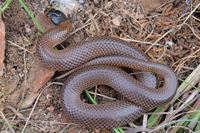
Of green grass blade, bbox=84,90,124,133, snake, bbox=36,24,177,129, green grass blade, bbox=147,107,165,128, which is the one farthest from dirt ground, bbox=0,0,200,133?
green grass blade, bbox=84,90,124,133

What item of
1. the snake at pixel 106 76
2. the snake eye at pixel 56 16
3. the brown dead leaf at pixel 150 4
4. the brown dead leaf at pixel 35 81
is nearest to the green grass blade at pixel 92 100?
the snake at pixel 106 76

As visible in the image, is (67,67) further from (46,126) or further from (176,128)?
(176,128)

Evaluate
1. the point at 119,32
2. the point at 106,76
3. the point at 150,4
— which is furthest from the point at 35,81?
the point at 150,4

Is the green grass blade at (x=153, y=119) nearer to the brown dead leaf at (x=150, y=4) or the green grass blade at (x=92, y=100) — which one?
the green grass blade at (x=92, y=100)

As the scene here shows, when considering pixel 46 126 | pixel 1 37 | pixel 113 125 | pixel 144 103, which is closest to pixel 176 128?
pixel 144 103

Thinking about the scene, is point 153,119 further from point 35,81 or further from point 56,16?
point 56,16

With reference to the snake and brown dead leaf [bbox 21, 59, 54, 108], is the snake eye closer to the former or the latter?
the snake
